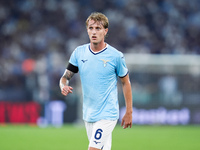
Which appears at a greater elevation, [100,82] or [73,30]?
[73,30]

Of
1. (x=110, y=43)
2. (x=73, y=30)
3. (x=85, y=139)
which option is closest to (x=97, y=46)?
(x=85, y=139)

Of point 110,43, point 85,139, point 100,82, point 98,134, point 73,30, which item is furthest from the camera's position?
point 73,30

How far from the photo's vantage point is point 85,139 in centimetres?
1196

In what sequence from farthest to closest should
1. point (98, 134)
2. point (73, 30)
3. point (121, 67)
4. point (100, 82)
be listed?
point (73, 30) < point (121, 67) < point (100, 82) < point (98, 134)

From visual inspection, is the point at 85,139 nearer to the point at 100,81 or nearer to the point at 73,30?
the point at 100,81

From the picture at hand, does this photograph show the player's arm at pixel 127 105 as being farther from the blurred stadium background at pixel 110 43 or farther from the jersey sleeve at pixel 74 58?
the blurred stadium background at pixel 110 43

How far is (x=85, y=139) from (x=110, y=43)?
853cm

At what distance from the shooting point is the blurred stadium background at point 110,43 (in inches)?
632

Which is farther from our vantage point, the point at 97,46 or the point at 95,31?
the point at 97,46

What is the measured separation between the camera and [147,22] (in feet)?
72.9

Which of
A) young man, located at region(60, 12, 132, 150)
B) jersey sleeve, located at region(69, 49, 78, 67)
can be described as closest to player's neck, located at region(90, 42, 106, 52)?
young man, located at region(60, 12, 132, 150)

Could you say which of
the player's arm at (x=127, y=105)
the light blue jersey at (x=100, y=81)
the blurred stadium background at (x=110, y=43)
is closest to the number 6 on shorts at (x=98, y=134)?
the light blue jersey at (x=100, y=81)

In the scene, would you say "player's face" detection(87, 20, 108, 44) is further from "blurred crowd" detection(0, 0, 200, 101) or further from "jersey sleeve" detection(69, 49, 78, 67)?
"blurred crowd" detection(0, 0, 200, 101)

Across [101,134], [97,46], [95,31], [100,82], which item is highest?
[95,31]
